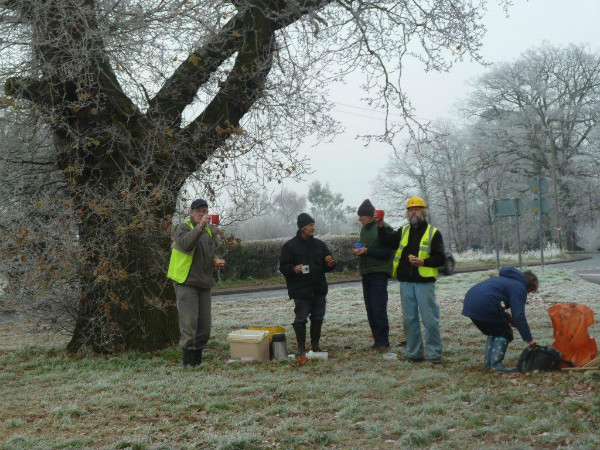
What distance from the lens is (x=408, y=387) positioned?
23.6 feet

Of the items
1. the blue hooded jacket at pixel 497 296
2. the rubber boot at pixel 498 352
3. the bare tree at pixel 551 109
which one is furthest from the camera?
the bare tree at pixel 551 109

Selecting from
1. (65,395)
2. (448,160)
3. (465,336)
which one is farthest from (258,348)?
(448,160)

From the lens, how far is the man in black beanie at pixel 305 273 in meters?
9.70

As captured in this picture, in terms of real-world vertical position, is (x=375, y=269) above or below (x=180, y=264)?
below

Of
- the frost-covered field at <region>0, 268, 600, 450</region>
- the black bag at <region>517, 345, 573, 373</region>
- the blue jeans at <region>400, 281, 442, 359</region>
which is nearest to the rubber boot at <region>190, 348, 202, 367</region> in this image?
the frost-covered field at <region>0, 268, 600, 450</region>

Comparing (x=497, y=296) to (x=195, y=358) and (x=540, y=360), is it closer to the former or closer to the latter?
(x=540, y=360)

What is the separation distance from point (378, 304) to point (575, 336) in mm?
2758

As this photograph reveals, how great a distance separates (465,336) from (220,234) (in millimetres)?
4003

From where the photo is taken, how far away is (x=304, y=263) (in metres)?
9.77

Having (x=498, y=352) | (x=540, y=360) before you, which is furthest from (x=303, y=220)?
(x=540, y=360)

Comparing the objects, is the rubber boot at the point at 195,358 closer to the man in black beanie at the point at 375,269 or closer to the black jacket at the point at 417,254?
the man in black beanie at the point at 375,269

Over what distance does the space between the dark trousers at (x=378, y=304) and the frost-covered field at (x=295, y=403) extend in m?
0.33

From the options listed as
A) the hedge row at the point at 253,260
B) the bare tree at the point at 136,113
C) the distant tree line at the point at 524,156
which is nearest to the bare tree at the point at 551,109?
the distant tree line at the point at 524,156

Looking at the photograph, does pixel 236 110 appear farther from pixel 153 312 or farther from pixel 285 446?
pixel 285 446
